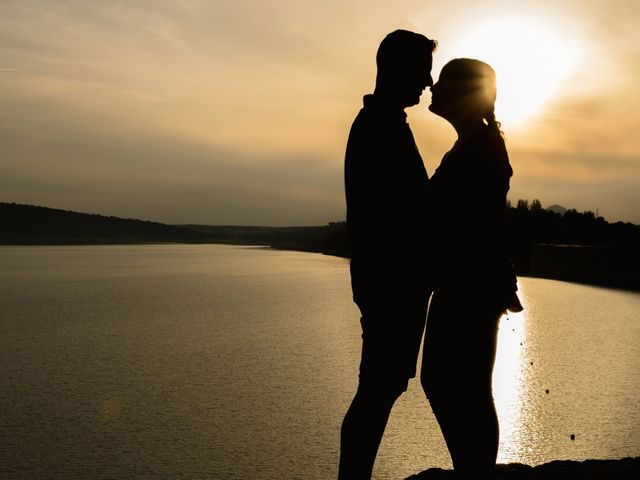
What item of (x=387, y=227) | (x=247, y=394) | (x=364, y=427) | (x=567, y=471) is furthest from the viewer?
(x=247, y=394)

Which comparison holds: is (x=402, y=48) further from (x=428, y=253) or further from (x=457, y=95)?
(x=428, y=253)

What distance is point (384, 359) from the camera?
321 cm

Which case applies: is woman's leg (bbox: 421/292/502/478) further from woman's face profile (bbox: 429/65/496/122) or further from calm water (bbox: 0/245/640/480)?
calm water (bbox: 0/245/640/480)

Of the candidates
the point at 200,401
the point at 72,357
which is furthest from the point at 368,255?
the point at 72,357

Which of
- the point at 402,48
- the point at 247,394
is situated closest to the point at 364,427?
the point at 402,48

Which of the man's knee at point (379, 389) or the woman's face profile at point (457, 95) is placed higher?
the woman's face profile at point (457, 95)

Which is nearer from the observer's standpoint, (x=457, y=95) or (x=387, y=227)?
(x=387, y=227)

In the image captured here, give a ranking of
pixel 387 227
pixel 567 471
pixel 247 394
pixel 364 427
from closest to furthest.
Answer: pixel 387 227
pixel 364 427
pixel 567 471
pixel 247 394

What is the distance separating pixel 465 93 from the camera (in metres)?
3.38

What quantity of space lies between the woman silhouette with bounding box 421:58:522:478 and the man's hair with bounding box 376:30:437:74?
0.69 ft

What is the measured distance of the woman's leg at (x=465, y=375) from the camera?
334 centimetres

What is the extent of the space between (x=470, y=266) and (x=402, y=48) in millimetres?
970

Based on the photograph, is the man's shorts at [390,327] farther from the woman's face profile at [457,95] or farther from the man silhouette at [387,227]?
the woman's face profile at [457,95]

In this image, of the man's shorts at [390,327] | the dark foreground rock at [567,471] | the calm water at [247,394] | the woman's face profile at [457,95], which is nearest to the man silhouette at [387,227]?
the man's shorts at [390,327]
